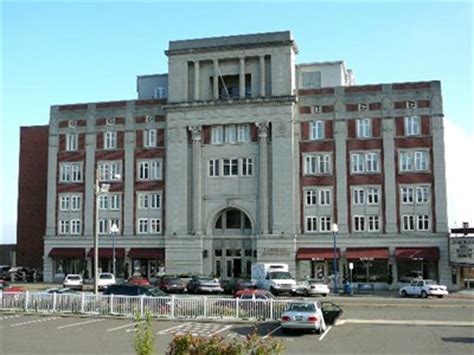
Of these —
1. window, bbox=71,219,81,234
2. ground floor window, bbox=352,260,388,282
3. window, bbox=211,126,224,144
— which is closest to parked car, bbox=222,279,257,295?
ground floor window, bbox=352,260,388,282

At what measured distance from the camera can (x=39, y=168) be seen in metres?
80.6

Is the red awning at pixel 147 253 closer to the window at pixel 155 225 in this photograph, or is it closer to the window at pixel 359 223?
the window at pixel 155 225

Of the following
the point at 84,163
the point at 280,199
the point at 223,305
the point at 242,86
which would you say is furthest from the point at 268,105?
the point at 223,305

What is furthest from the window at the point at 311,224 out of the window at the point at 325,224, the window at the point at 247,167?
the window at the point at 247,167

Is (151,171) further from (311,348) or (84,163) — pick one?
(311,348)

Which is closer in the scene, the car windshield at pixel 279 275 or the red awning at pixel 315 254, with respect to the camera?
the car windshield at pixel 279 275

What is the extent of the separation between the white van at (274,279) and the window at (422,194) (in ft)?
51.9

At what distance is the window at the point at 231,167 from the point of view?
67450mm

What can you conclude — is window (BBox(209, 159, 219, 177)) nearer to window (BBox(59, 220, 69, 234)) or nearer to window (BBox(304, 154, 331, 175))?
window (BBox(304, 154, 331, 175))

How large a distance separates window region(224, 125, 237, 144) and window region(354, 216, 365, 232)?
15.0 m

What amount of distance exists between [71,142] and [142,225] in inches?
512

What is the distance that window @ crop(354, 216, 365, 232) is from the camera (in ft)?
209

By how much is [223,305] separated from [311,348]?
30.1 ft

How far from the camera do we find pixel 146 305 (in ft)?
109
